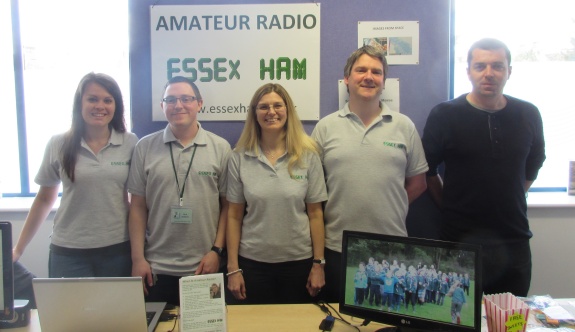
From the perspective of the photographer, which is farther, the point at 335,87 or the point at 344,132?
the point at 335,87

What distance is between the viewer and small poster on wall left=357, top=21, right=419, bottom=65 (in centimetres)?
257

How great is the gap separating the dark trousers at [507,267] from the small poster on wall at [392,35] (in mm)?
1235

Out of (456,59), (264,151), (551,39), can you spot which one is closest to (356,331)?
(264,151)

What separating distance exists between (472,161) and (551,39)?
53.7 inches

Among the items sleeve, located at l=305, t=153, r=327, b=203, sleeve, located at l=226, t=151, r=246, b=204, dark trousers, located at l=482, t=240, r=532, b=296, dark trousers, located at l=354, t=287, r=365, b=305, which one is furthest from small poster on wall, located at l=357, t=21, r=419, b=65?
dark trousers, located at l=354, t=287, r=365, b=305

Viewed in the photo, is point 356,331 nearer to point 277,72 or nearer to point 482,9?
point 277,72

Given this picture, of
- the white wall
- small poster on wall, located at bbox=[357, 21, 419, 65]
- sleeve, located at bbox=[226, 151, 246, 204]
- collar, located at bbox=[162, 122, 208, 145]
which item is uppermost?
small poster on wall, located at bbox=[357, 21, 419, 65]

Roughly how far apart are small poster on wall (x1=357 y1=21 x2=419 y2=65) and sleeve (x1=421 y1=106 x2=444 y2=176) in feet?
1.53

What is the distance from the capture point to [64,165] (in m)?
2.11

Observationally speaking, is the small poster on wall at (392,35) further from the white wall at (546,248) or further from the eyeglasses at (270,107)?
the white wall at (546,248)

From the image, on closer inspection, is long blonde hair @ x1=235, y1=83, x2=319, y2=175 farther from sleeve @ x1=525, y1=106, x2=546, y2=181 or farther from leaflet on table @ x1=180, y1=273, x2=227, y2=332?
sleeve @ x1=525, y1=106, x2=546, y2=181

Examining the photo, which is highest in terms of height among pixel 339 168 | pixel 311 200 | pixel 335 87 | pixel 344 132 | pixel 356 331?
pixel 335 87

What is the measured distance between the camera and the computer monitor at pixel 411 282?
140cm

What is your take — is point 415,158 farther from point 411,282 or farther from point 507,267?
point 411,282
